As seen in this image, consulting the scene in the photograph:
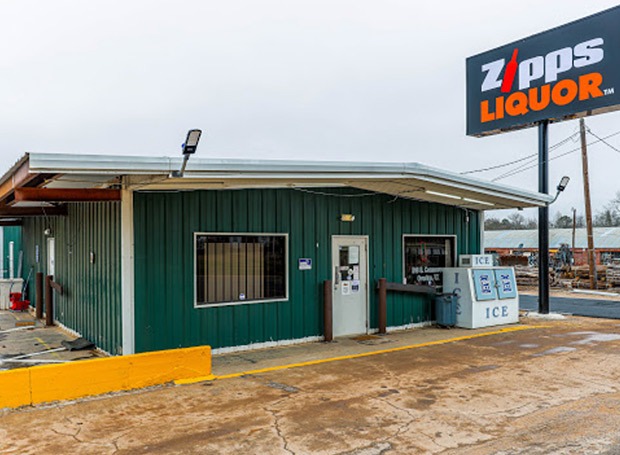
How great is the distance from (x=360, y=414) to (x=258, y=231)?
434cm

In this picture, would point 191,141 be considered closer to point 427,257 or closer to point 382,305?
point 382,305

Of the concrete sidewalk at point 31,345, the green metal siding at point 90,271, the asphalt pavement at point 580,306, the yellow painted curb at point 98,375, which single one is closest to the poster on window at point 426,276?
the asphalt pavement at point 580,306

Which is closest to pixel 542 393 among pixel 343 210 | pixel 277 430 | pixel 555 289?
pixel 277 430

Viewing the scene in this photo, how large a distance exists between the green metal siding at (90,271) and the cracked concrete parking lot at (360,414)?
2204mm

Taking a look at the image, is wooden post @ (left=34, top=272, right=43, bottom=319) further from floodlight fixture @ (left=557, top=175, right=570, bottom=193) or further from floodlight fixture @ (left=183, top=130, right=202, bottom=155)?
floodlight fixture @ (left=557, top=175, right=570, bottom=193)

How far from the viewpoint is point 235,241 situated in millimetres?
9352

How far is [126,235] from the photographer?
8.09 meters

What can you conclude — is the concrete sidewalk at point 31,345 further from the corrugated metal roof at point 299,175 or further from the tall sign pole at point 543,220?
the tall sign pole at point 543,220

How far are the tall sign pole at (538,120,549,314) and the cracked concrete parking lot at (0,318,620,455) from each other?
18.8 ft

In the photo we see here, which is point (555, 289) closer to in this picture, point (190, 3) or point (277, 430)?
point (190, 3)

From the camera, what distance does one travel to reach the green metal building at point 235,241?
7.81 meters

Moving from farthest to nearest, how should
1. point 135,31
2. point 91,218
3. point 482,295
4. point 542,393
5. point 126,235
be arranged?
1. point 135,31
2. point 482,295
3. point 91,218
4. point 126,235
5. point 542,393

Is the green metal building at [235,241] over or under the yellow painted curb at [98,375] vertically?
over

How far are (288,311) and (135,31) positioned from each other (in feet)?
35.6
